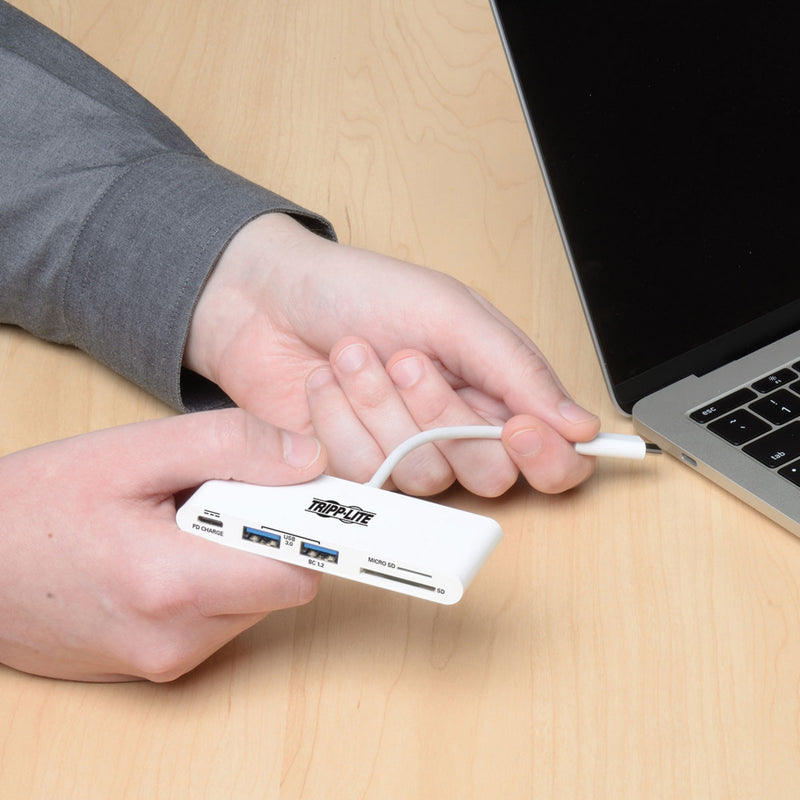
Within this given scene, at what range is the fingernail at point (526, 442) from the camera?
0.57m

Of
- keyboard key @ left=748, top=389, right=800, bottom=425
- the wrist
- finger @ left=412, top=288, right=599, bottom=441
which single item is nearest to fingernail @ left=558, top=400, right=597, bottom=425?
finger @ left=412, top=288, right=599, bottom=441

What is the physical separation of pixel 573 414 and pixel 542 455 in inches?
1.3

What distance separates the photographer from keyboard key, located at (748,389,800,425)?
604 millimetres

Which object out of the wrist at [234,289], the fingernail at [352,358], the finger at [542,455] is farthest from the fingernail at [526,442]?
the wrist at [234,289]

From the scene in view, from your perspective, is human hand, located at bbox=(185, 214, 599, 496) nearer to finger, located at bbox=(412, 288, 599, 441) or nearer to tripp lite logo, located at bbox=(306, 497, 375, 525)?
finger, located at bbox=(412, 288, 599, 441)

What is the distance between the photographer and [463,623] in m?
0.54

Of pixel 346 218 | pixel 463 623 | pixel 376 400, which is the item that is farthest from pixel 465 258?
pixel 463 623

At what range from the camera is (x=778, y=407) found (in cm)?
61

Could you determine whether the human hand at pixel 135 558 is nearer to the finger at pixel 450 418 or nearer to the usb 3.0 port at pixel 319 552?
the usb 3.0 port at pixel 319 552

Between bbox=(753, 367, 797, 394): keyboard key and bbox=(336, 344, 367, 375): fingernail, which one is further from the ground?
bbox=(753, 367, 797, 394): keyboard key

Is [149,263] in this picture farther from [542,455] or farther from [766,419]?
[766,419]

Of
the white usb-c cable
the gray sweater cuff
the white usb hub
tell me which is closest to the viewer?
the white usb hub

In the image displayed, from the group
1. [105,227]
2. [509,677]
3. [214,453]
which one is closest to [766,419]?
[509,677]

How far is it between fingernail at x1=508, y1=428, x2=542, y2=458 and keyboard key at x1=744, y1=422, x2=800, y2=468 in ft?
0.40
